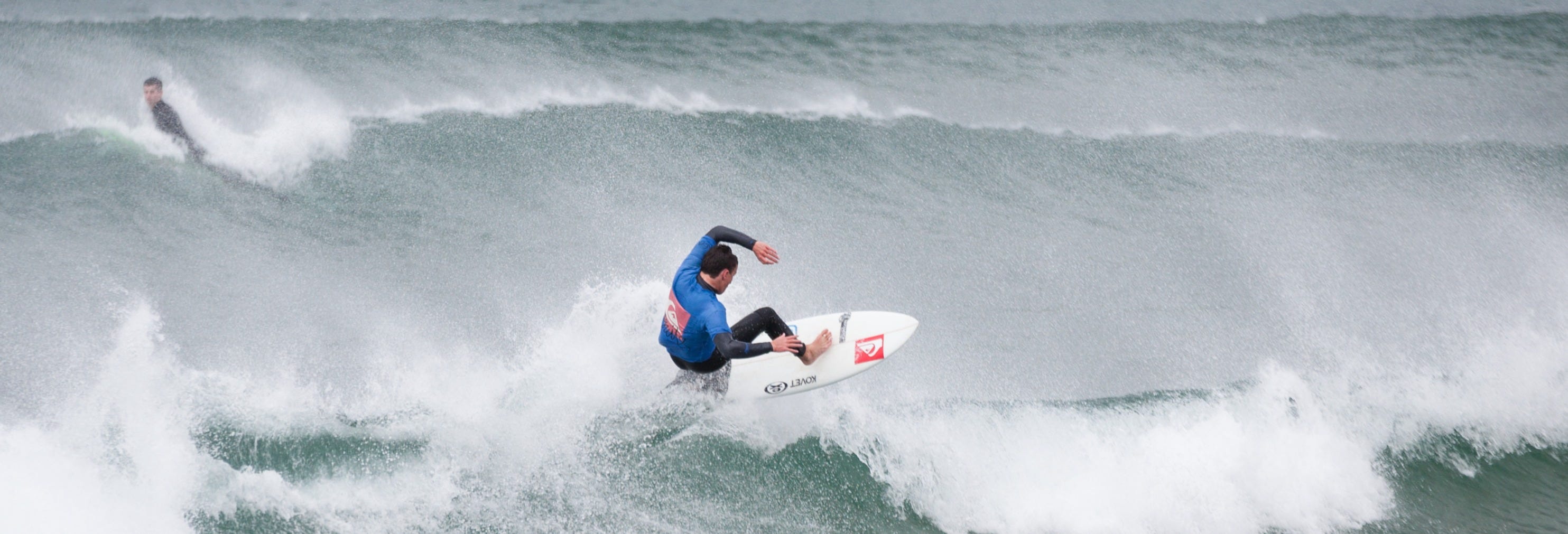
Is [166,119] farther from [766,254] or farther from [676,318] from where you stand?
[766,254]

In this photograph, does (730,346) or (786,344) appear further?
(786,344)

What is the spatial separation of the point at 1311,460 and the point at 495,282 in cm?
590

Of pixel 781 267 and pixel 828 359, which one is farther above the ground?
pixel 781 267

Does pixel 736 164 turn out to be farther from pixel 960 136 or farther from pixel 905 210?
pixel 960 136

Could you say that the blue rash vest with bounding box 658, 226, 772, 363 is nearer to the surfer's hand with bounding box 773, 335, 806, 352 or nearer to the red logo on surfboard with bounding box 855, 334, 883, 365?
the surfer's hand with bounding box 773, 335, 806, 352

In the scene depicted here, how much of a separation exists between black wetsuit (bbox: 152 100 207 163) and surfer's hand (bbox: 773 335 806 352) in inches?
244

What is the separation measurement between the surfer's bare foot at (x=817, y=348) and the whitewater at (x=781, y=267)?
0.70 meters

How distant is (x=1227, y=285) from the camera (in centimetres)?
802

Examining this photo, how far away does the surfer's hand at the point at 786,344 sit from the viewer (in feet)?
17.6

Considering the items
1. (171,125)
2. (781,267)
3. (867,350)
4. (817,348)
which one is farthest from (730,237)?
(171,125)

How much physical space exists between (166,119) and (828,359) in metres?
6.60

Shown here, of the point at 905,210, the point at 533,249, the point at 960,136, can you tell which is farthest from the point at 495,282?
the point at 960,136

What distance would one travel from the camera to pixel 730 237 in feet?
19.6

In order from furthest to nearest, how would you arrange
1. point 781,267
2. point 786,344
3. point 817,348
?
point 781,267 → point 817,348 → point 786,344
